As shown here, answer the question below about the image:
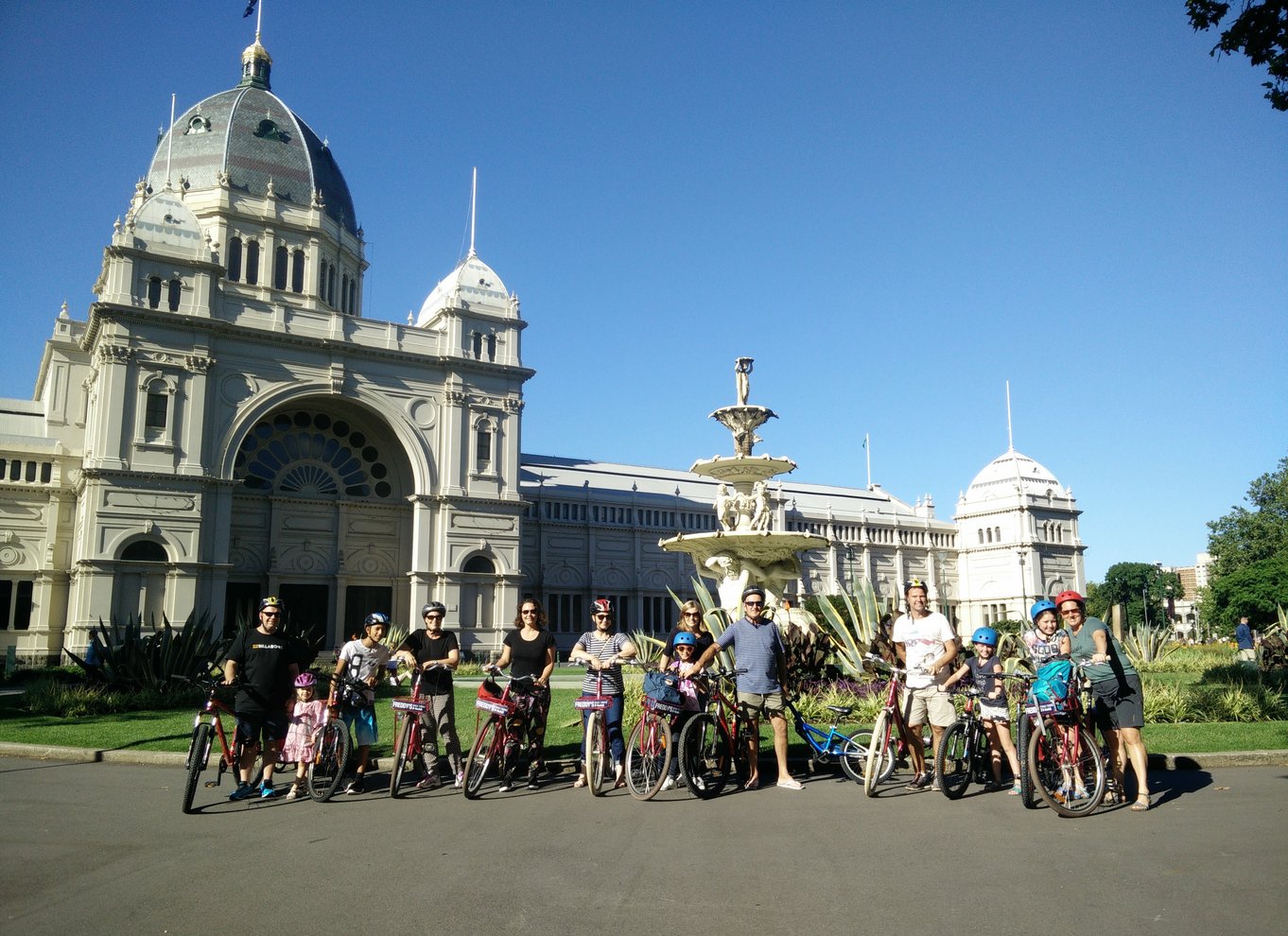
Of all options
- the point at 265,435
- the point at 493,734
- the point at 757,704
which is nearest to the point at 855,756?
the point at 757,704

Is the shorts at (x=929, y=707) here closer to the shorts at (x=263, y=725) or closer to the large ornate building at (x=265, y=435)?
the shorts at (x=263, y=725)

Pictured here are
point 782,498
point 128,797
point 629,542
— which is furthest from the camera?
point 782,498

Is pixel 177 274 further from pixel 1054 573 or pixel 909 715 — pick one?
pixel 1054 573

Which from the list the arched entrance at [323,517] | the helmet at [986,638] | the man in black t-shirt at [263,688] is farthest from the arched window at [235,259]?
the helmet at [986,638]

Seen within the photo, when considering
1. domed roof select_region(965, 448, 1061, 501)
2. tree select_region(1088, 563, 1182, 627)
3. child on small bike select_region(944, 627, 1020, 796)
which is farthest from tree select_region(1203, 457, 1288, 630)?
child on small bike select_region(944, 627, 1020, 796)

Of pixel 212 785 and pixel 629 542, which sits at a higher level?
pixel 629 542

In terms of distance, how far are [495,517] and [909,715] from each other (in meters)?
33.3

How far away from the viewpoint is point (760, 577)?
19188mm

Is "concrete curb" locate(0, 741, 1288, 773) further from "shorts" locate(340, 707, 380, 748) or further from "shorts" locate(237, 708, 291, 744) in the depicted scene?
"shorts" locate(237, 708, 291, 744)

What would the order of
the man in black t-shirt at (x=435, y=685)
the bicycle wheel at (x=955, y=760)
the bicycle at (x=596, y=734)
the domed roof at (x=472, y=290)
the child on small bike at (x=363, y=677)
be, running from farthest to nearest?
1. the domed roof at (x=472, y=290)
2. the man in black t-shirt at (x=435, y=685)
3. the child on small bike at (x=363, y=677)
4. the bicycle at (x=596, y=734)
5. the bicycle wheel at (x=955, y=760)

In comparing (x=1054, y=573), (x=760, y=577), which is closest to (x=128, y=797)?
(x=760, y=577)

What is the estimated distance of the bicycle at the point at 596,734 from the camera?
362 inches

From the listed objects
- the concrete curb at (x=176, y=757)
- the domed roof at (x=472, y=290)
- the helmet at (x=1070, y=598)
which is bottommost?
the concrete curb at (x=176, y=757)

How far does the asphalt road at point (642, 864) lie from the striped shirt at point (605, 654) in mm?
1035
